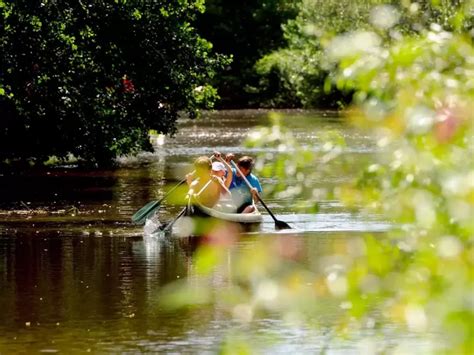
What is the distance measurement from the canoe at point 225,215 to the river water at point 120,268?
25 centimetres

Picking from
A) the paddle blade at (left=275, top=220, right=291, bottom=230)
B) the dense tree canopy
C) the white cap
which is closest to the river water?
the paddle blade at (left=275, top=220, right=291, bottom=230)

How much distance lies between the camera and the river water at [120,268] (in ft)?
38.7

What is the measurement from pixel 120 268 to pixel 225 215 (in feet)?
14.1

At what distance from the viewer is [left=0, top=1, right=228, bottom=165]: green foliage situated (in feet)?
94.7

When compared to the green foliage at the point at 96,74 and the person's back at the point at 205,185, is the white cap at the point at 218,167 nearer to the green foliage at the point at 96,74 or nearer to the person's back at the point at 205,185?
the person's back at the point at 205,185

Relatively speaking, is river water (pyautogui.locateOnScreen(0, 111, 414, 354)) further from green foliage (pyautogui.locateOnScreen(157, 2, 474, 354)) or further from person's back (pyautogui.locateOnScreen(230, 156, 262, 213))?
person's back (pyautogui.locateOnScreen(230, 156, 262, 213))

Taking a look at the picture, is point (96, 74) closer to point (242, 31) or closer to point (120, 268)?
point (120, 268)

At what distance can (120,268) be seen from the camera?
54.9ft

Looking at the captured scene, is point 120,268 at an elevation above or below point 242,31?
below

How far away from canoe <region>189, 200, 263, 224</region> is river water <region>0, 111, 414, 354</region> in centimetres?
25

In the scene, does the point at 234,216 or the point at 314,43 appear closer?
the point at 234,216

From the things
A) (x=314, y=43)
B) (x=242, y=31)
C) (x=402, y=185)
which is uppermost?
(x=242, y=31)

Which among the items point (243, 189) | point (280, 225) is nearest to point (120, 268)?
point (280, 225)

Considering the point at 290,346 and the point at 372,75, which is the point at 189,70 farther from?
the point at 372,75
